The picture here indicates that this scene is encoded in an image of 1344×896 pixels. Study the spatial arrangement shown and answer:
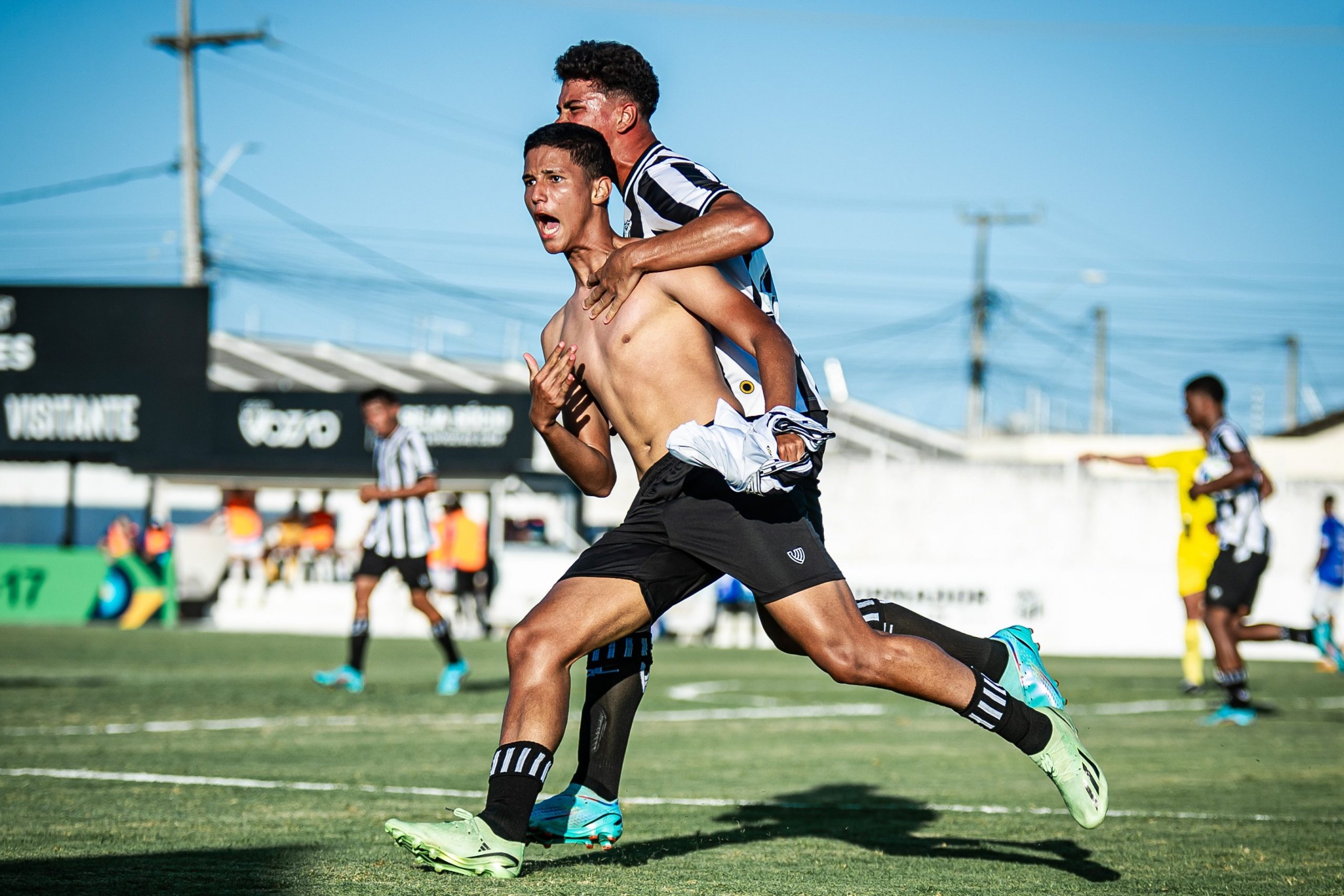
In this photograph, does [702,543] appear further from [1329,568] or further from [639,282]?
[1329,568]

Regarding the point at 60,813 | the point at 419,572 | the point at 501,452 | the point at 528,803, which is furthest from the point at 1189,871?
the point at 501,452

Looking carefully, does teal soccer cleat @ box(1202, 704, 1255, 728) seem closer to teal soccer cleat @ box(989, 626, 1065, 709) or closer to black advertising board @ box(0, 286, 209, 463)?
teal soccer cleat @ box(989, 626, 1065, 709)

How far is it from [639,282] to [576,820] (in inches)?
65.0

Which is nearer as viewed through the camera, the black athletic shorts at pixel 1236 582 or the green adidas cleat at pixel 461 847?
the green adidas cleat at pixel 461 847

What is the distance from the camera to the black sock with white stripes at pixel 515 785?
4.05 m

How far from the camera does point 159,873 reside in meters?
4.27

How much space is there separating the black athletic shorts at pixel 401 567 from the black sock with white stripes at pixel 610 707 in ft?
24.5

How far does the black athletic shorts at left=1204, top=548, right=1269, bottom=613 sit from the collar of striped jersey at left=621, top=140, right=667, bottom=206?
296 inches

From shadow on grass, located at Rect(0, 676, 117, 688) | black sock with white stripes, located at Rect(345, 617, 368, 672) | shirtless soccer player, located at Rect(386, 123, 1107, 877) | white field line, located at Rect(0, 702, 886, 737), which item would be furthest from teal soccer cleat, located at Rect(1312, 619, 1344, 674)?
shadow on grass, located at Rect(0, 676, 117, 688)

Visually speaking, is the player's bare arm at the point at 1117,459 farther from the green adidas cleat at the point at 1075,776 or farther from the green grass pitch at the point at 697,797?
the green adidas cleat at the point at 1075,776

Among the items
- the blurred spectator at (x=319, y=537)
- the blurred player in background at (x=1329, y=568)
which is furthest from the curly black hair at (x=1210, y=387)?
the blurred spectator at (x=319, y=537)

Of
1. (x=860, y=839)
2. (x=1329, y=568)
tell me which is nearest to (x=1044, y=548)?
(x=1329, y=568)

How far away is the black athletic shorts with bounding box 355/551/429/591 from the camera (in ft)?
39.9

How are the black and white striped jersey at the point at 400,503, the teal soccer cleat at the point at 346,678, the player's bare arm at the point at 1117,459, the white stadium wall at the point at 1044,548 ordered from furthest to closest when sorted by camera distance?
1. the white stadium wall at the point at 1044,548
2. the black and white striped jersey at the point at 400,503
3. the teal soccer cleat at the point at 346,678
4. the player's bare arm at the point at 1117,459
